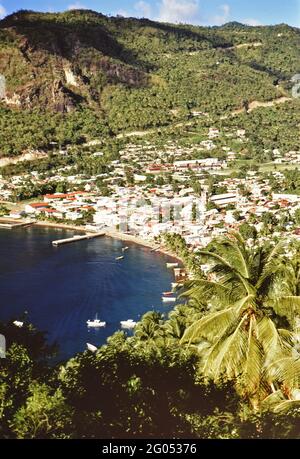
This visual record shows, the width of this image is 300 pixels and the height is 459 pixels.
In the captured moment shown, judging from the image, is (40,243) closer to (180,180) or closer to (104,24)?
(180,180)

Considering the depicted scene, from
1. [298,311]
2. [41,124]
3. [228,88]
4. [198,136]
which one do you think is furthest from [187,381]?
[228,88]

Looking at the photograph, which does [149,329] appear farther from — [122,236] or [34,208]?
[34,208]

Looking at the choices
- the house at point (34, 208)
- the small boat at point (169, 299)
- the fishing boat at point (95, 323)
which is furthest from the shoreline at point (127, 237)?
the fishing boat at point (95, 323)

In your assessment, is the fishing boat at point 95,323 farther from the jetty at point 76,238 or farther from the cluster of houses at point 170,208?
the jetty at point 76,238

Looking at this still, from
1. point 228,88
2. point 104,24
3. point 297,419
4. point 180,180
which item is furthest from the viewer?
point 104,24

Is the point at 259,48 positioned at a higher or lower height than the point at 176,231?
higher

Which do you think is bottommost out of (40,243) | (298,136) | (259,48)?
(40,243)
